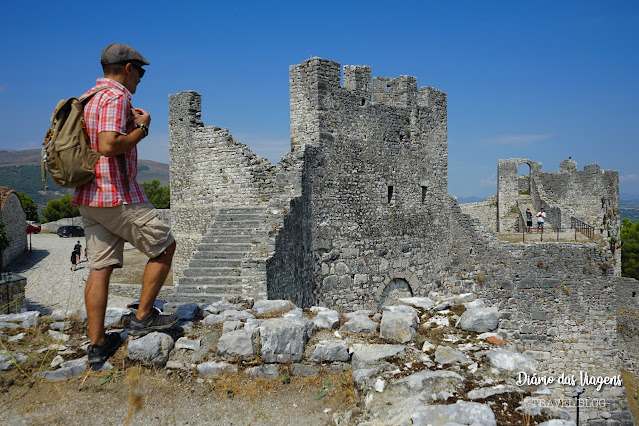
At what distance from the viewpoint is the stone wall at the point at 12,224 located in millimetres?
31500

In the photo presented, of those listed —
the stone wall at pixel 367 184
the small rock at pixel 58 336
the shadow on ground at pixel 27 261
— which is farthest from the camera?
the shadow on ground at pixel 27 261

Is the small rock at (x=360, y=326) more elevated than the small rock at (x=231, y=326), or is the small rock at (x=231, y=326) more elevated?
the small rock at (x=231, y=326)

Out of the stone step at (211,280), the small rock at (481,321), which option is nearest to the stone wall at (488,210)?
the stone step at (211,280)

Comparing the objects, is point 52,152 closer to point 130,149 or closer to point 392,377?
point 130,149

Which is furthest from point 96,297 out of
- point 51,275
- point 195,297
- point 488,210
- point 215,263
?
point 488,210

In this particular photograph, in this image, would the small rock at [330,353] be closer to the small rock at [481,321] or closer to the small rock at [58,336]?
the small rock at [481,321]

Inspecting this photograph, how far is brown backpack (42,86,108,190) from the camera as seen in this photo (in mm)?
4352

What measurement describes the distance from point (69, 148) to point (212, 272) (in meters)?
5.90

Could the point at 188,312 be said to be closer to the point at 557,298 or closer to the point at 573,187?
the point at 557,298

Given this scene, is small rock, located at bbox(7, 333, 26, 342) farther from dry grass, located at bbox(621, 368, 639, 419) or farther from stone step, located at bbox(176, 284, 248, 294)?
dry grass, located at bbox(621, 368, 639, 419)

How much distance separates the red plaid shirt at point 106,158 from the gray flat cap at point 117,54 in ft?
1.04

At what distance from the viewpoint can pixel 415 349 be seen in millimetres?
5270

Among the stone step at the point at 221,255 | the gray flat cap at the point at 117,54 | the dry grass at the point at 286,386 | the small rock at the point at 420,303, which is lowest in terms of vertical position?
the dry grass at the point at 286,386

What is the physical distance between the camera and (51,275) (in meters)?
26.7
